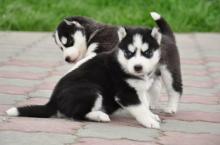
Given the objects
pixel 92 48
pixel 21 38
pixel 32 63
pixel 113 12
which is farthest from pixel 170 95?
pixel 113 12

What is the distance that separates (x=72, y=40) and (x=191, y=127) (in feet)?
6.19

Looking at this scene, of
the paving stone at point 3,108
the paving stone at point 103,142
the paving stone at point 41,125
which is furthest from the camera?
the paving stone at point 3,108

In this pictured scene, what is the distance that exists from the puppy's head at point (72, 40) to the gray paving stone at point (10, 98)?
67 cm

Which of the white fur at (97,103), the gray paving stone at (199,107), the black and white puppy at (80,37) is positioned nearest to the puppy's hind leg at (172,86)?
the gray paving stone at (199,107)

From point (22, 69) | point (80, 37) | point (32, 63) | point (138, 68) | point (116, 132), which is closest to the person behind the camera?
point (116, 132)

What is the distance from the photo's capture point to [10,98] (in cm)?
583

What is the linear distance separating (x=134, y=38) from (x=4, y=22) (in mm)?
6338

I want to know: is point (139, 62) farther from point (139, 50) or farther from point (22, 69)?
point (22, 69)

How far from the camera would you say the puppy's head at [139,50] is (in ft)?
16.0

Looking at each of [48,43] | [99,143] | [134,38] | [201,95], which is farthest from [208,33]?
[99,143]

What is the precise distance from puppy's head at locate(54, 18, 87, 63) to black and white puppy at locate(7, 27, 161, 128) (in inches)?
46.8

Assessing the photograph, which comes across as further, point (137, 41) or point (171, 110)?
point (171, 110)

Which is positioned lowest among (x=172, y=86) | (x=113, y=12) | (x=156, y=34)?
(x=172, y=86)

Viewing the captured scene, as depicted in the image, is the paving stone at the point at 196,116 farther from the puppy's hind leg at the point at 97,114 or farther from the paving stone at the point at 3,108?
the paving stone at the point at 3,108
